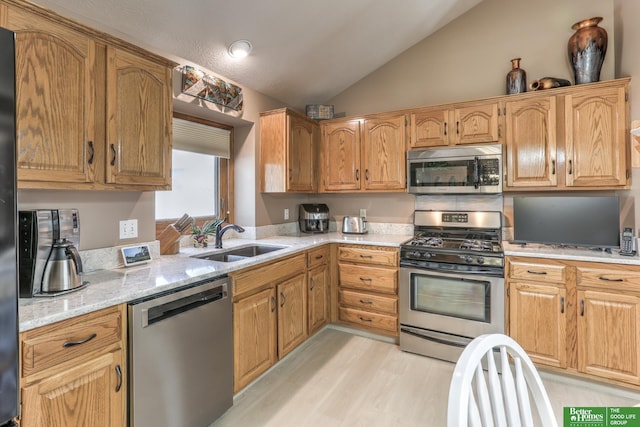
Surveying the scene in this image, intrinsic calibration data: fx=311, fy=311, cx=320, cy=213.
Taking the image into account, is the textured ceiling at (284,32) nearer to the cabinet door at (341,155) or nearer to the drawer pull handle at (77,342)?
the cabinet door at (341,155)

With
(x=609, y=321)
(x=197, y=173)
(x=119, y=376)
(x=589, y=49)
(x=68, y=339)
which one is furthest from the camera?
(x=197, y=173)

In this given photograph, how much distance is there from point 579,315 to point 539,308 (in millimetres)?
231

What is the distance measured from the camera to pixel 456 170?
285cm

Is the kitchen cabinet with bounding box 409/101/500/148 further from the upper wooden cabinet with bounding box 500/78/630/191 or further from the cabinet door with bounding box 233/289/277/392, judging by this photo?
the cabinet door with bounding box 233/289/277/392

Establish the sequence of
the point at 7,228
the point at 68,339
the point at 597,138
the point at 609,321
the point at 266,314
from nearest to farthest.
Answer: the point at 7,228, the point at 68,339, the point at 609,321, the point at 266,314, the point at 597,138

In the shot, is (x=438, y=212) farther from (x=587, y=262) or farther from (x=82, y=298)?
(x=82, y=298)

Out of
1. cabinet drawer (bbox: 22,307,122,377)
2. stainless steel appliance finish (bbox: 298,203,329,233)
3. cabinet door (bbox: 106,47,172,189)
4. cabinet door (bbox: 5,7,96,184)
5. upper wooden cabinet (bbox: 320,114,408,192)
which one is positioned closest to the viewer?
cabinet drawer (bbox: 22,307,122,377)

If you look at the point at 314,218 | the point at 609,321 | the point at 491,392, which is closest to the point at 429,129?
the point at 314,218

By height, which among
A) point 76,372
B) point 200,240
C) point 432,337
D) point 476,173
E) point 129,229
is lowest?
point 432,337

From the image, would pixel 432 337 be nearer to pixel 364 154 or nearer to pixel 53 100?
pixel 364 154

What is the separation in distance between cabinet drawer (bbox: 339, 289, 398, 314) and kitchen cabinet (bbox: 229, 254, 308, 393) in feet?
1.70

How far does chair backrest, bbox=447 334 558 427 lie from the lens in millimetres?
692

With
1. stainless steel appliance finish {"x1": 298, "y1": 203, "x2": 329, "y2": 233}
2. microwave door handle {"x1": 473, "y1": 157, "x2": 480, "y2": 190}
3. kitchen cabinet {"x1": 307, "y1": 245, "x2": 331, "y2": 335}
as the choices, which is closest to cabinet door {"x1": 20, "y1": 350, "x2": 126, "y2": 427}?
kitchen cabinet {"x1": 307, "y1": 245, "x2": 331, "y2": 335}

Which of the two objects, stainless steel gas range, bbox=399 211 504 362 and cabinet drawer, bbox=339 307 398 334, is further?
cabinet drawer, bbox=339 307 398 334
